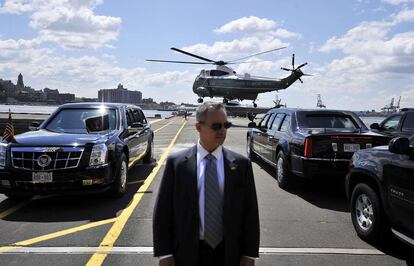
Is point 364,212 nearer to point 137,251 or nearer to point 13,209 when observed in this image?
point 137,251

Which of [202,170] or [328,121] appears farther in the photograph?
[328,121]

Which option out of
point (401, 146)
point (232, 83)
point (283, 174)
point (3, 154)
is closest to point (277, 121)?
point (283, 174)

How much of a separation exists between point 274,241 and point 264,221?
0.97 metres

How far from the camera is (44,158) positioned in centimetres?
686

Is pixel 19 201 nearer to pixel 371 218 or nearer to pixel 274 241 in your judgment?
pixel 274 241

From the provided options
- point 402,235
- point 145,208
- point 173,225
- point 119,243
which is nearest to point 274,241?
point 402,235

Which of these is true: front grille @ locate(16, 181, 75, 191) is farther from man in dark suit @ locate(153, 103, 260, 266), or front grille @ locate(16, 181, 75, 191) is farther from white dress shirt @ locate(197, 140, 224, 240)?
white dress shirt @ locate(197, 140, 224, 240)

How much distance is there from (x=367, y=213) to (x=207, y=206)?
12.2 ft

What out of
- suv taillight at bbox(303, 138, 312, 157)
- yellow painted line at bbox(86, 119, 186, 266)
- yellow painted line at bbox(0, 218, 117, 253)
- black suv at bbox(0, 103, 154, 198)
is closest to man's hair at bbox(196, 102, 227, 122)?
yellow painted line at bbox(86, 119, 186, 266)

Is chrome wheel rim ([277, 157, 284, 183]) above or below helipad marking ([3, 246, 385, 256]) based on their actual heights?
above

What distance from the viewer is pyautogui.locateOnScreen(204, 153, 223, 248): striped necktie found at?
262 centimetres

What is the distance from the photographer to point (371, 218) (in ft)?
18.0

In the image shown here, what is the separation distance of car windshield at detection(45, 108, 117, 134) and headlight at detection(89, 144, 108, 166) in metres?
1.15

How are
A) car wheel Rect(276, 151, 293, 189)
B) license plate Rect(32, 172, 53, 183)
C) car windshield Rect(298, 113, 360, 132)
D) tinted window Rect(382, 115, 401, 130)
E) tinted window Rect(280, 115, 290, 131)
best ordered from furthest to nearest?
1. tinted window Rect(382, 115, 401, 130)
2. tinted window Rect(280, 115, 290, 131)
3. car windshield Rect(298, 113, 360, 132)
4. car wheel Rect(276, 151, 293, 189)
5. license plate Rect(32, 172, 53, 183)
